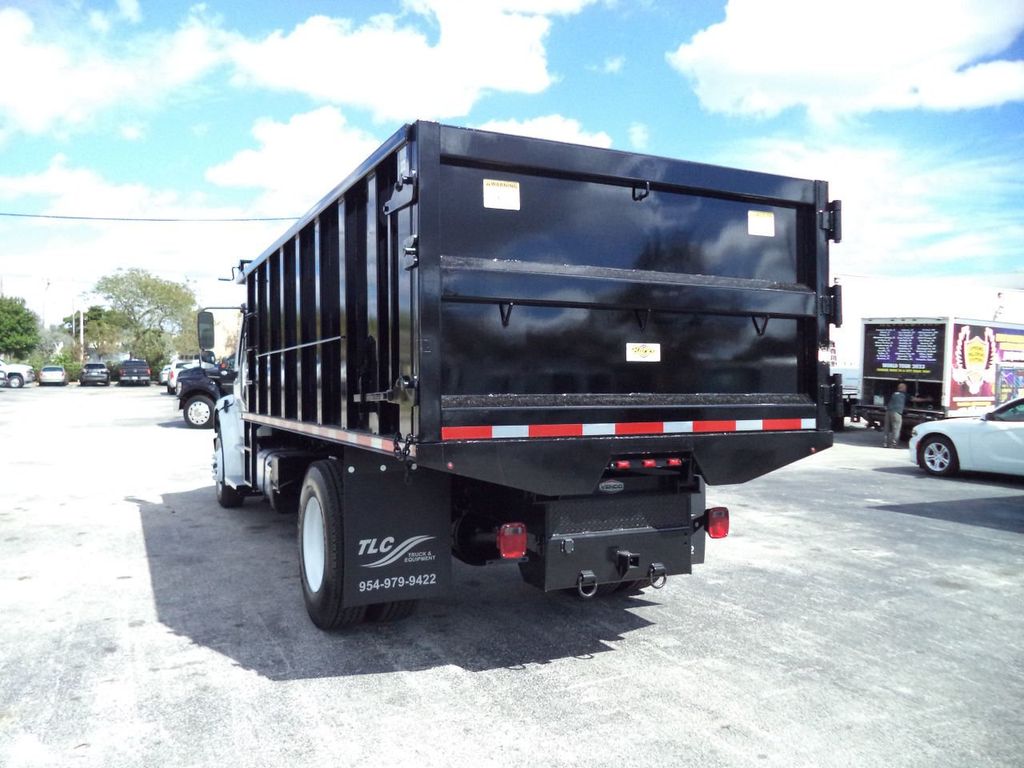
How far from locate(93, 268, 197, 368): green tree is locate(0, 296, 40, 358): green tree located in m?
8.12

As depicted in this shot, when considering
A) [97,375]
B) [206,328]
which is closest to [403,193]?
[206,328]

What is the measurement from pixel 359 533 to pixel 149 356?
69.0 m

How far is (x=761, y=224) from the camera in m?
5.12

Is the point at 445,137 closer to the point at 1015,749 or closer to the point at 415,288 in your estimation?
the point at 415,288

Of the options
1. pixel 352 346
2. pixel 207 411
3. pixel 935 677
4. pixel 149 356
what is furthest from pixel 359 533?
pixel 149 356

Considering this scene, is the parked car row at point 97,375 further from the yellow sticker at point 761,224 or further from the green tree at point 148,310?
the yellow sticker at point 761,224

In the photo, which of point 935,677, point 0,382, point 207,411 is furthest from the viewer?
point 0,382

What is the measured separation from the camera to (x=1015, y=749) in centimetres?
359

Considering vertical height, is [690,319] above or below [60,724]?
above

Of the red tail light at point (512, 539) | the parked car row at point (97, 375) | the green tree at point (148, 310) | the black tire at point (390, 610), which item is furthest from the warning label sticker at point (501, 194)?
the green tree at point (148, 310)

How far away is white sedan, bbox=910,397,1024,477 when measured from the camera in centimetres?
1230

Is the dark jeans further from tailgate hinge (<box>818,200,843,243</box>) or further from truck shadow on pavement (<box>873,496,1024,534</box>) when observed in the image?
tailgate hinge (<box>818,200,843,243</box>)

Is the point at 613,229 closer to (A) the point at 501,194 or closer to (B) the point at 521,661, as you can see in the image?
(A) the point at 501,194

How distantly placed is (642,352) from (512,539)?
4.24ft
